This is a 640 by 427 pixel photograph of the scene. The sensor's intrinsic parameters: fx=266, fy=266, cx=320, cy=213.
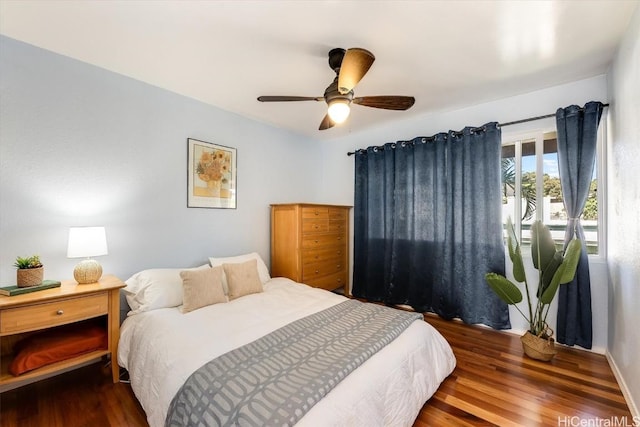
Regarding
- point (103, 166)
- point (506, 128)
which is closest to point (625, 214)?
point (506, 128)

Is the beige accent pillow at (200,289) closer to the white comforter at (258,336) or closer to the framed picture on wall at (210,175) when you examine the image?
the white comforter at (258,336)


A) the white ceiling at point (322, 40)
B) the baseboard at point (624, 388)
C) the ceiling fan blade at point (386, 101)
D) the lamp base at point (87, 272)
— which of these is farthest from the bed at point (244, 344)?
the white ceiling at point (322, 40)

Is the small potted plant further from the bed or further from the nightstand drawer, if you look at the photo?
the bed

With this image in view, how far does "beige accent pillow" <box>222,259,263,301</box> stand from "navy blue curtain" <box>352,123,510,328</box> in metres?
1.77

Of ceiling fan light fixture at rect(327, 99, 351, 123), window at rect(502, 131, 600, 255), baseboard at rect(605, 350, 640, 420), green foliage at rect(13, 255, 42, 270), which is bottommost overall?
baseboard at rect(605, 350, 640, 420)

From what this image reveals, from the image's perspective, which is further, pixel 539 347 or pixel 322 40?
pixel 539 347

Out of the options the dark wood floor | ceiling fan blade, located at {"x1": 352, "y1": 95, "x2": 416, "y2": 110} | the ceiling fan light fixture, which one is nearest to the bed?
the dark wood floor

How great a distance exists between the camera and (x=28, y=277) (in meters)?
1.80

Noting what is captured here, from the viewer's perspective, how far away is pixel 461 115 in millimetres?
3150

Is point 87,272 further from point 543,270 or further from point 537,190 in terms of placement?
point 537,190

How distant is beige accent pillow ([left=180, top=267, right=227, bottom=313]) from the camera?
2.18m

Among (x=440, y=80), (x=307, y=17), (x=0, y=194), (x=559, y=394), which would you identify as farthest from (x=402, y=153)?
(x=0, y=194)

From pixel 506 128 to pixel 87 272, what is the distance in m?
4.11

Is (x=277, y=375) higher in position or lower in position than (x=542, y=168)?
lower
